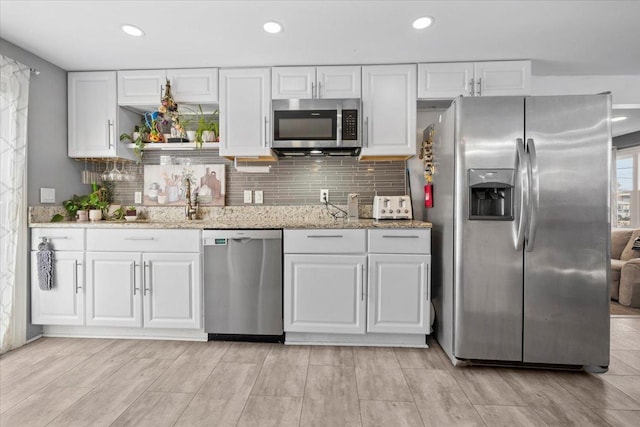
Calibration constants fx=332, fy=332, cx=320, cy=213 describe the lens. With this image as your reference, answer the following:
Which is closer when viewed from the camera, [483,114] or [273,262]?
[483,114]

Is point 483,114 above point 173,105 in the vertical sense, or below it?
below

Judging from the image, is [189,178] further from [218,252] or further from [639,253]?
[639,253]

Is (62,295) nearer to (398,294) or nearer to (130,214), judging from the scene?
(130,214)

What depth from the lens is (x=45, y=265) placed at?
2508mm

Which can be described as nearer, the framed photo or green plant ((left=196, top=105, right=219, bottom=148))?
green plant ((left=196, top=105, right=219, bottom=148))

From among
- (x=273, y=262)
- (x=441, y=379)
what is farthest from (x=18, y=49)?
(x=441, y=379)

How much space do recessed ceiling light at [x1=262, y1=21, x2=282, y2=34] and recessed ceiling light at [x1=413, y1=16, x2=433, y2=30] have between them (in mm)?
892

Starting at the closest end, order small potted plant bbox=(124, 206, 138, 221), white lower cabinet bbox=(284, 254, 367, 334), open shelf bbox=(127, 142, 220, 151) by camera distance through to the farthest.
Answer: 1. white lower cabinet bbox=(284, 254, 367, 334)
2. open shelf bbox=(127, 142, 220, 151)
3. small potted plant bbox=(124, 206, 138, 221)

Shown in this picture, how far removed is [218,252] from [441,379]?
68.1 inches

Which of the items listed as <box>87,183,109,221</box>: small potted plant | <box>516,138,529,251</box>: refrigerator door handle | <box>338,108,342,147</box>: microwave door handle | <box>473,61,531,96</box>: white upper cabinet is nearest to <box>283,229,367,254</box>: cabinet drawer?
<box>338,108,342,147</box>: microwave door handle

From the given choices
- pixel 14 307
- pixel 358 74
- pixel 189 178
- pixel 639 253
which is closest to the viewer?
pixel 14 307

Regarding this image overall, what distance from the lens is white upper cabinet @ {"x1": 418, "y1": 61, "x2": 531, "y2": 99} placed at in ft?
8.68

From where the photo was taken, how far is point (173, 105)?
277cm

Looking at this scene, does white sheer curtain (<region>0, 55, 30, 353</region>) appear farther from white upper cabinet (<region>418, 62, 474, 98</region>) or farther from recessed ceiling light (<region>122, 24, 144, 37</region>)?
white upper cabinet (<region>418, 62, 474, 98</region>)
